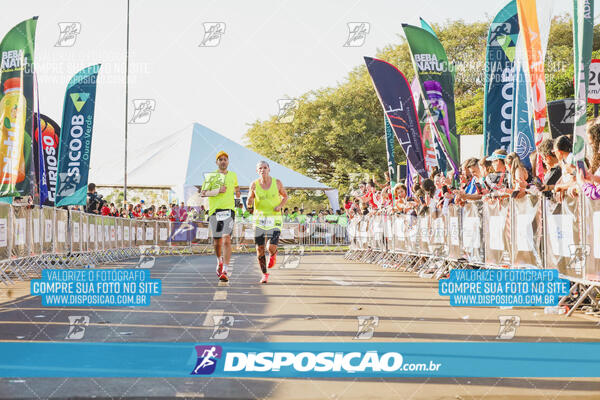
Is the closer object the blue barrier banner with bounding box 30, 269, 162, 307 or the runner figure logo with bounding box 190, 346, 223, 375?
the runner figure logo with bounding box 190, 346, 223, 375

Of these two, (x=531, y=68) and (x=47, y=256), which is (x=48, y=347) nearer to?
(x=531, y=68)

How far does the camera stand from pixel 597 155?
7.65m

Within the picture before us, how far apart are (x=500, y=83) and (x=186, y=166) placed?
26697mm

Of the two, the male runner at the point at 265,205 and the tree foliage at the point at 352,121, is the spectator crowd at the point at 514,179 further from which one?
the tree foliage at the point at 352,121

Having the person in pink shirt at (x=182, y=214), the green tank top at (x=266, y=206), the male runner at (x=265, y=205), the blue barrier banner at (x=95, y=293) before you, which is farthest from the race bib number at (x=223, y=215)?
the person in pink shirt at (x=182, y=214)

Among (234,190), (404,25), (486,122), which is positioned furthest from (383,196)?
(234,190)

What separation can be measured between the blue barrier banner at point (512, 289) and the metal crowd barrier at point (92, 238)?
742 cm

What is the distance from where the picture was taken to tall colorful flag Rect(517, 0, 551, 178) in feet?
38.1

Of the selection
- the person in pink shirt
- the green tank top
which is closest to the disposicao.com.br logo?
the green tank top

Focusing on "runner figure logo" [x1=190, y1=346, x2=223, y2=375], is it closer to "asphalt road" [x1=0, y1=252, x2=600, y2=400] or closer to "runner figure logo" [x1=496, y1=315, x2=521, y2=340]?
"asphalt road" [x1=0, y1=252, x2=600, y2=400]

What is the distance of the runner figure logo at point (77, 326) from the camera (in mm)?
6398

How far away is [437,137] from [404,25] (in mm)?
2691

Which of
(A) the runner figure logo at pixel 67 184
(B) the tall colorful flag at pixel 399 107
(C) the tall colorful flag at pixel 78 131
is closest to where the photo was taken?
(A) the runner figure logo at pixel 67 184

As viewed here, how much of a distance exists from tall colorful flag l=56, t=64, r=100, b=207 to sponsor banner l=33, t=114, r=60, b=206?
4.47ft
